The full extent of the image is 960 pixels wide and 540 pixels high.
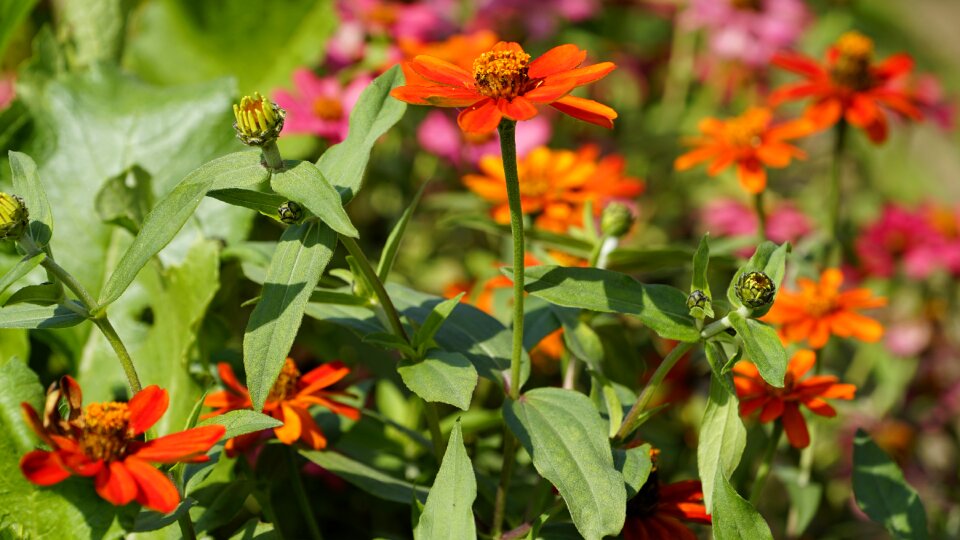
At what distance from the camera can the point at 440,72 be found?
2.25 ft

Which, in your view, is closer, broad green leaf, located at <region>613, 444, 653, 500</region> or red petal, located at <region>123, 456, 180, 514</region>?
red petal, located at <region>123, 456, 180, 514</region>

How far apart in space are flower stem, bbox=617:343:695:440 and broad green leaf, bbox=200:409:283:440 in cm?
26

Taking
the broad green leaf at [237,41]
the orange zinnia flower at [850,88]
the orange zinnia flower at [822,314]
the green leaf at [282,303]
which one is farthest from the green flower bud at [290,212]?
the broad green leaf at [237,41]

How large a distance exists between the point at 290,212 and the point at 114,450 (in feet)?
0.57

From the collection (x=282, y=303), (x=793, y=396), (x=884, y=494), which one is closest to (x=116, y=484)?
(x=282, y=303)

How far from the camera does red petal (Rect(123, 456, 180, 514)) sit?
54 cm

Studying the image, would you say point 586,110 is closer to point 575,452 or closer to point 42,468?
point 575,452

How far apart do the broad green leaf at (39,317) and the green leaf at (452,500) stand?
9.9 inches

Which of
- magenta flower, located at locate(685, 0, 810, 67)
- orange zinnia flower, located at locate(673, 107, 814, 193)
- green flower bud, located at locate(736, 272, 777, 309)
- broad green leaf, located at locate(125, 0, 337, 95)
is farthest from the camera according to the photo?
magenta flower, located at locate(685, 0, 810, 67)

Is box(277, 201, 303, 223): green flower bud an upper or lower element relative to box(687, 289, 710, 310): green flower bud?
upper

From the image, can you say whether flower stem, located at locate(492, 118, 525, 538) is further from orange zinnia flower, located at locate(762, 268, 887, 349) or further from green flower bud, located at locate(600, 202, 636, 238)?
orange zinnia flower, located at locate(762, 268, 887, 349)

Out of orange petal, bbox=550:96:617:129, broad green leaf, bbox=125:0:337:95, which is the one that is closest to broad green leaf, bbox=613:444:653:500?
orange petal, bbox=550:96:617:129

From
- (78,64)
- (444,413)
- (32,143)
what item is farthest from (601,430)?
(78,64)

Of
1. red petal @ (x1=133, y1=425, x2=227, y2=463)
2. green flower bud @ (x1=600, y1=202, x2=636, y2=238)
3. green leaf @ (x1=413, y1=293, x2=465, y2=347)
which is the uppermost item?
red petal @ (x1=133, y1=425, x2=227, y2=463)
